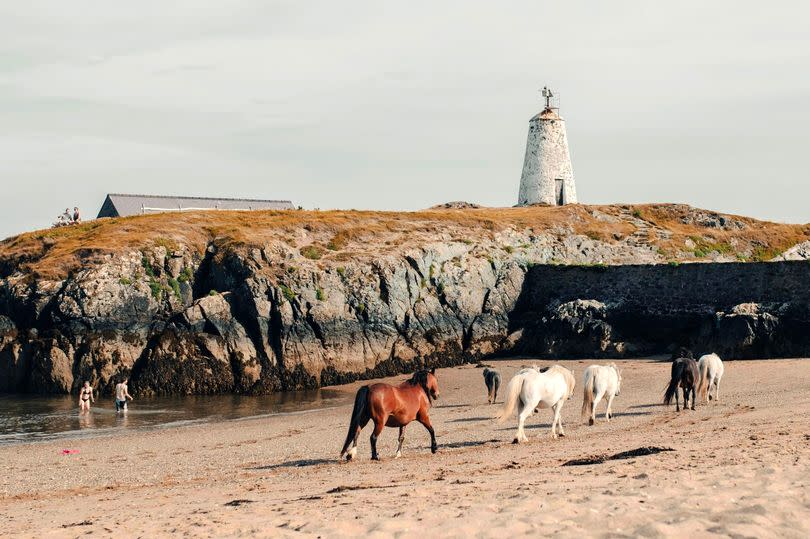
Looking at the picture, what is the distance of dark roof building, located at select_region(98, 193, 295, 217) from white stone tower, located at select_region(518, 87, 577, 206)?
69.1ft

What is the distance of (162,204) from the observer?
82.5 m

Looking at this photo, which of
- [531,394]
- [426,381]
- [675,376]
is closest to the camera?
[426,381]

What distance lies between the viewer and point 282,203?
8956 centimetres

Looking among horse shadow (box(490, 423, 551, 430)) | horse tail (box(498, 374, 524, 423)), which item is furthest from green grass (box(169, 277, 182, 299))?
horse tail (box(498, 374, 524, 423))

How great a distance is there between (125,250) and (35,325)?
21.0ft

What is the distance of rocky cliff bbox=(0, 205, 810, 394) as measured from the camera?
4878 centimetres

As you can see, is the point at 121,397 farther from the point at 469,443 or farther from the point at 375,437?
the point at 375,437

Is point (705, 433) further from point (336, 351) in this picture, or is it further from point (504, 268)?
point (504, 268)

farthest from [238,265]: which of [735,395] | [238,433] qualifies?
[735,395]

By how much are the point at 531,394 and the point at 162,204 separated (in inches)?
2502

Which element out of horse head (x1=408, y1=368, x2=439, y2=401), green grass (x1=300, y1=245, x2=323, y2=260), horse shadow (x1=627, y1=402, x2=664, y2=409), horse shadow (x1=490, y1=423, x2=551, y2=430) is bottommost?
horse shadow (x1=490, y1=423, x2=551, y2=430)

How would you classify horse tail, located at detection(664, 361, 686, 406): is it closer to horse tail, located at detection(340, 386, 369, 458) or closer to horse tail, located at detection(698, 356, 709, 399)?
horse tail, located at detection(698, 356, 709, 399)

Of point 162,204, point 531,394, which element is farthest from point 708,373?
point 162,204

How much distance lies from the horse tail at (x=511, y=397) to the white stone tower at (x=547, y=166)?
→ 57.0m
